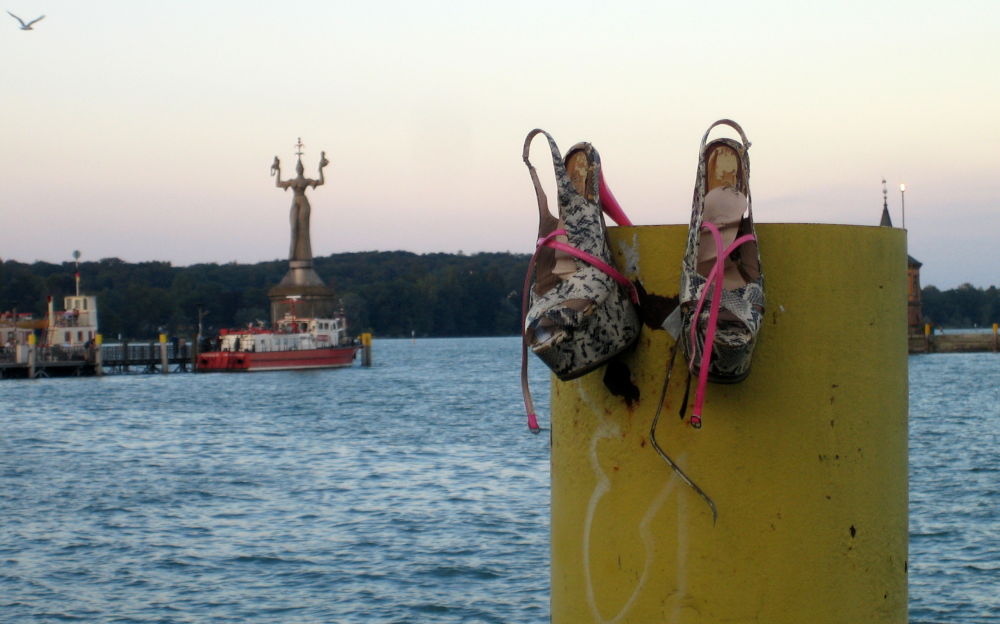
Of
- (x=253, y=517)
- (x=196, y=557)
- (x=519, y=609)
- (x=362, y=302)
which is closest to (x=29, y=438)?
(x=253, y=517)

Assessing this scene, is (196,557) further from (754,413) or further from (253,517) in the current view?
(754,413)

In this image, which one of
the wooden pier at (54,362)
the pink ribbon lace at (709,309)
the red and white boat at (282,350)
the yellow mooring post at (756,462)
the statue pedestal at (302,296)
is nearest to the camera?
the pink ribbon lace at (709,309)

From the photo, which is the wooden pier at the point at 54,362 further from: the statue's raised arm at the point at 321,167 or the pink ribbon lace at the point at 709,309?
the pink ribbon lace at the point at 709,309

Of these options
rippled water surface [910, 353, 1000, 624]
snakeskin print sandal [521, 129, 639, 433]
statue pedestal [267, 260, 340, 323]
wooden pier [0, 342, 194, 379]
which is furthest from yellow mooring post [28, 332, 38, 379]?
snakeskin print sandal [521, 129, 639, 433]

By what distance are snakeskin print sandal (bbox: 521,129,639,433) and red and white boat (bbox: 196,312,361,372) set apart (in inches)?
2923

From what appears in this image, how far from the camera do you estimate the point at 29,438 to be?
3609 centimetres

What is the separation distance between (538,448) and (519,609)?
17.8m

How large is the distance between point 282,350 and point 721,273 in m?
76.3

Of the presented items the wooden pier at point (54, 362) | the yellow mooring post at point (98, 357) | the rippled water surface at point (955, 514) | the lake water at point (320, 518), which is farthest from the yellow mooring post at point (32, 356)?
the rippled water surface at point (955, 514)

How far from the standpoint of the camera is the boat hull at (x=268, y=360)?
75.9 meters

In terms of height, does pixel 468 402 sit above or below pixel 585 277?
below

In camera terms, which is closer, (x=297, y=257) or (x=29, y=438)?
(x=29, y=438)

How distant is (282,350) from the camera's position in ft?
253

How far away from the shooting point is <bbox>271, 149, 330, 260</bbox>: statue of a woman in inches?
3430
